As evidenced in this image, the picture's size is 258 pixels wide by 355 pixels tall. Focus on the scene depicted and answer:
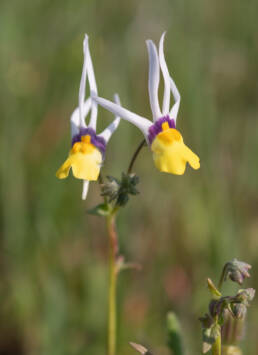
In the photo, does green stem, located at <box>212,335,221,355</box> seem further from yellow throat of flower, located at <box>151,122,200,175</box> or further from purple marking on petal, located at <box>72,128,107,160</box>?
purple marking on petal, located at <box>72,128,107,160</box>

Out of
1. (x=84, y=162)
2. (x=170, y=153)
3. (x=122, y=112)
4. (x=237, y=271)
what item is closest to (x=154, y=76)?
(x=122, y=112)

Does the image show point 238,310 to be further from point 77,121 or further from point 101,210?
point 77,121

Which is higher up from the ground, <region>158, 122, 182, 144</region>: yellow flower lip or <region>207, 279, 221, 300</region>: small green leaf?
<region>158, 122, 182, 144</region>: yellow flower lip

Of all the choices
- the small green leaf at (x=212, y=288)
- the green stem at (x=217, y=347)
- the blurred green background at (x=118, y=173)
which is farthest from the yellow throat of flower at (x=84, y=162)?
the blurred green background at (x=118, y=173)

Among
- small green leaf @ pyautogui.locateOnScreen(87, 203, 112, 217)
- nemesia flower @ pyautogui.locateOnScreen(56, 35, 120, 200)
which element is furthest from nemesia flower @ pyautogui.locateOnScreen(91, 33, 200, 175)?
small green leaf @ pyautogui.locateOnScreen(87, 203, 112, 217)

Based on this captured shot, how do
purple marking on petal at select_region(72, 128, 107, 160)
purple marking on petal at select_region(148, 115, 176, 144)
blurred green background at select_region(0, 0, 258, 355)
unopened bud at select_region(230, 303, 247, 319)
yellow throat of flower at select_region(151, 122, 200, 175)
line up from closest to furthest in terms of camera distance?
unopened bud at select_region(230, 303, 247, 319) → yellow throat of flower at select_region(151, 122, 200, 175) → purple marking on petal at select_region(148, 115, 176, 144) → purple marking on petal at select_region(72, 128, 107, 160) → blurred green background at select_region(0, 0, 258, 355)

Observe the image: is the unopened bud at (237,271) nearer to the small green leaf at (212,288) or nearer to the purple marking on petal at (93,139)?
the small green leaf at (212,288)
